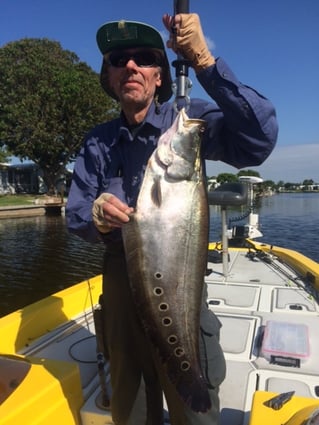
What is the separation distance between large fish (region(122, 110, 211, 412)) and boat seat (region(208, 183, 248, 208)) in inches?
160

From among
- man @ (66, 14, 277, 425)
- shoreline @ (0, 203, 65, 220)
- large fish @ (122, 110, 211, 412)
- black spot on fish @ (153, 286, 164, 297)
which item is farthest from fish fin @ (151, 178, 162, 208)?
shoreline @ (0, 203, 65, 220)

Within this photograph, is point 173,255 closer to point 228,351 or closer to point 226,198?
point 228,351

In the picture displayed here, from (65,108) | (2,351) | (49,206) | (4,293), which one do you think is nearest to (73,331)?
(2,351)

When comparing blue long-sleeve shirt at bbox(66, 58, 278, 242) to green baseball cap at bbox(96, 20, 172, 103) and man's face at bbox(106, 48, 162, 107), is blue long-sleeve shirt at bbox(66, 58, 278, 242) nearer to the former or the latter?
man's face at bbox(106, 48, 162, 107)

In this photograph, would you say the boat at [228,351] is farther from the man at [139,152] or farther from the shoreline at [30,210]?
the shoreline at [30,210]

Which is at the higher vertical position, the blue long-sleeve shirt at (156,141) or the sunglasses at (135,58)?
the sunglasses at (135,58)

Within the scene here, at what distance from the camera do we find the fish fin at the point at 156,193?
2.04 metres

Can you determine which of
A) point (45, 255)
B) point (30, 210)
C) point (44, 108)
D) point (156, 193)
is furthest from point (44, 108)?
point (156, 193)

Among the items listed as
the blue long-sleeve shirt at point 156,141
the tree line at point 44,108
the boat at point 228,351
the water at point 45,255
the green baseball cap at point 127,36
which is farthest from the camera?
the tree line at point 44,108

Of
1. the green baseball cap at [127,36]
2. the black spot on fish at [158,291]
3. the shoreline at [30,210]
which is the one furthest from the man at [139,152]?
the shoreline at [30,210]

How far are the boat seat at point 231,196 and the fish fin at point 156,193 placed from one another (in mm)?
4145

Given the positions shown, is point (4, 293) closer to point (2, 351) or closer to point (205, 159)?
point (2, 351)

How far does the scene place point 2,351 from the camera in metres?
3.82

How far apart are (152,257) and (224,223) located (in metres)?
4.86
